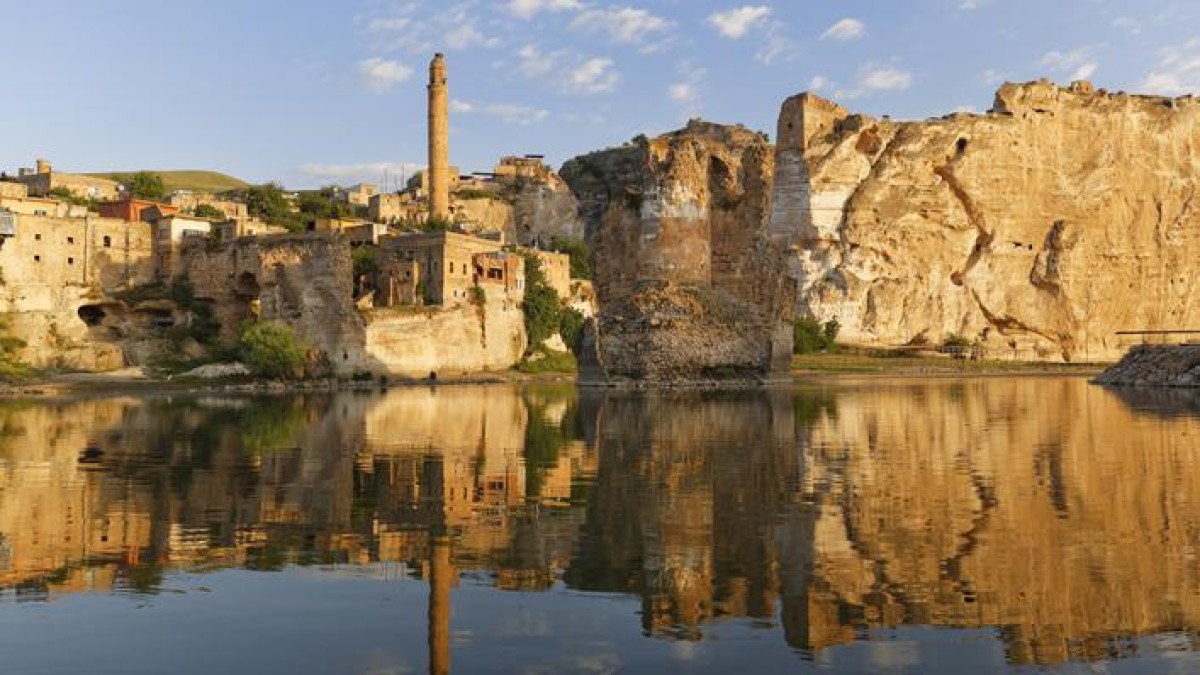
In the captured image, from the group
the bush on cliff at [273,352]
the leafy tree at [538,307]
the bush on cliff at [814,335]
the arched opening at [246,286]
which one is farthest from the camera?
the bush on cliff at [814,335]

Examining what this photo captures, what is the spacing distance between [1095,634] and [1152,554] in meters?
2.78

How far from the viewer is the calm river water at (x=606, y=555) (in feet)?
23.1

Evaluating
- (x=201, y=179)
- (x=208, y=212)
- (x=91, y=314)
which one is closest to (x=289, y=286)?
(x=91, y=314)

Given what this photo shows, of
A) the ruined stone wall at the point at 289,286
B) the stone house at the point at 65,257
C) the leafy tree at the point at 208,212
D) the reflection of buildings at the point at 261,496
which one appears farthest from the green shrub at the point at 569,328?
the reflection of buildings at the point at 261,496

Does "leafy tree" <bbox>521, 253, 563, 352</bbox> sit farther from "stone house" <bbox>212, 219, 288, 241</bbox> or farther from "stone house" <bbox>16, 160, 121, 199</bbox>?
"stone house" <bbox>16, 160, 121, 199</bbox>

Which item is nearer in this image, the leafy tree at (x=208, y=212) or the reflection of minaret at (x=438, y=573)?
the reflection of minaret at (x=438, y=573)

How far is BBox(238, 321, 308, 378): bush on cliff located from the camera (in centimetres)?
4878

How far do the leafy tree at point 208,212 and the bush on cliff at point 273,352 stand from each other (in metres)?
19.8

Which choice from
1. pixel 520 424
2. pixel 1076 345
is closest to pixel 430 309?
pixel 520 424

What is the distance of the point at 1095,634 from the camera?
23.5 feet

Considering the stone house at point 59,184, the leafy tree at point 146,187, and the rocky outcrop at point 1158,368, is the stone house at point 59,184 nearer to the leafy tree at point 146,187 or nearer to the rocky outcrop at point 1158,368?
the leafy tree at point 146,187

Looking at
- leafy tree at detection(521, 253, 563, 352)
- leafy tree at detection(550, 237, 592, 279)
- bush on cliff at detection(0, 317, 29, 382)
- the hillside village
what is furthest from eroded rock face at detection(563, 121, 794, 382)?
leafy tree at detection(550, 237, 592, 279)

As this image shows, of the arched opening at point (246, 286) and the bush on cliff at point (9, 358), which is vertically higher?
the arched opening at point (246, 286)

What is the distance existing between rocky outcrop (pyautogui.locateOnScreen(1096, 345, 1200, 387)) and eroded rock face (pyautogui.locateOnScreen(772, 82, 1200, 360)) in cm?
2780
